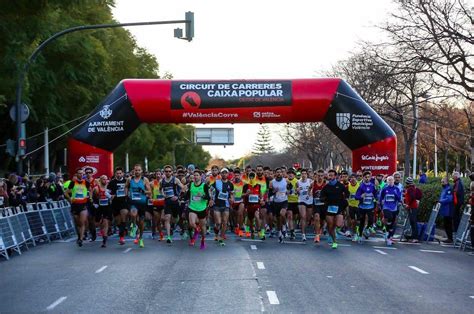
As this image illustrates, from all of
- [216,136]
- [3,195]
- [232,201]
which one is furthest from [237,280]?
[216,136]

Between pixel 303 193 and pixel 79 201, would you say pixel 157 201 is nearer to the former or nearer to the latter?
pixel 79 201

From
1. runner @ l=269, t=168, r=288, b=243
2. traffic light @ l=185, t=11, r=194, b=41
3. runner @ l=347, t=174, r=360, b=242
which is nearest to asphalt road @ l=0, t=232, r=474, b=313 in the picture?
runner @ l=269, t=168, r=288, b=243

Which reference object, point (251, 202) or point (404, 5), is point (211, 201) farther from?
point (404, 5)

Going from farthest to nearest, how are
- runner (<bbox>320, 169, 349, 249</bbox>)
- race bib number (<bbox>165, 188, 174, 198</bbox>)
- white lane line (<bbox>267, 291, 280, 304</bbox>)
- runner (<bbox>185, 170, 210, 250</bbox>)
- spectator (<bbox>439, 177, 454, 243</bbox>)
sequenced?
spectator (<bbox>439, 177, 454, 243</bbox>), race bib number (<bbox>165, 188, 174, 198</bbox>), runner (<bbox>320, 169, 349, 249</bbox>), runner (<bbox>185, 170, 210, 250</bbox>), white lane line (<bbox>267, 291, 280, 304</bbox>)

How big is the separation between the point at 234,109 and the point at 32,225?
24.6 ft

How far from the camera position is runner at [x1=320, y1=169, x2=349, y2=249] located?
18.5 metres

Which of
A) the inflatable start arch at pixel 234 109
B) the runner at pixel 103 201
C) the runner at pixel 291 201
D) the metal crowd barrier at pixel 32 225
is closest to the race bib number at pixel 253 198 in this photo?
the runner at pixel 291 201

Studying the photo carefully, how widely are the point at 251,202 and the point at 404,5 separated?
28.2 feet

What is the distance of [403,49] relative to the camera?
2433 cm

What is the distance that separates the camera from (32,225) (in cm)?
1970

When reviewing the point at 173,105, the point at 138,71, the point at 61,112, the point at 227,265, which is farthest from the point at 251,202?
the point at 138,71

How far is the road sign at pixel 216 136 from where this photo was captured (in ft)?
223

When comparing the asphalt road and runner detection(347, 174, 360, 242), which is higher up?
runner detection(347, 174, 360, 242)

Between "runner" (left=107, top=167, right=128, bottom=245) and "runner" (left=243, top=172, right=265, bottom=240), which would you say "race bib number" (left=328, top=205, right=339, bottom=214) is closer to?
"runner" (left=243, top=172, right=265, bottom=240)
